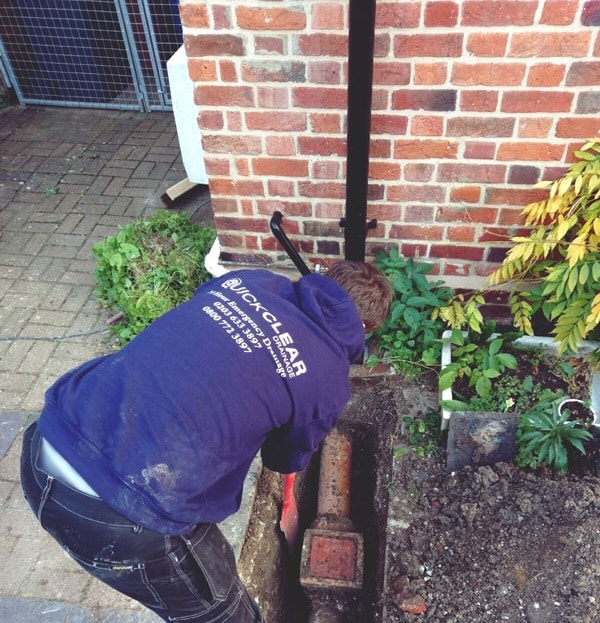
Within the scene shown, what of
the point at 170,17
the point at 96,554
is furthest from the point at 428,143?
the point at 170,17

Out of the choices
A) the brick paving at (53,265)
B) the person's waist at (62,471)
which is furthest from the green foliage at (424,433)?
the person's waist at (62,471)

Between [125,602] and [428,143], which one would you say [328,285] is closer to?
[428,143]

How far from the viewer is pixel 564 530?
7.18 ft

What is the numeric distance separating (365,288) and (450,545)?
41.8 inches

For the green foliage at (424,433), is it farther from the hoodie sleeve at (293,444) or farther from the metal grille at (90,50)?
the metal grille at (90,50)

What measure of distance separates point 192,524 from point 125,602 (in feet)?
2.82

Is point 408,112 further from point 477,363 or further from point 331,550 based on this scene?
point 331,550

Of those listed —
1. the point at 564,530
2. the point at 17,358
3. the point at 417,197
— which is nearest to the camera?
the point at 564,530

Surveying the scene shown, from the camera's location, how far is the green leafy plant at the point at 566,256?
7.36 ft

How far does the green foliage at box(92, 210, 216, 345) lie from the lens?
330 centimetres

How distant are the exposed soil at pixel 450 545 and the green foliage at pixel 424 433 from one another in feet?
0.09

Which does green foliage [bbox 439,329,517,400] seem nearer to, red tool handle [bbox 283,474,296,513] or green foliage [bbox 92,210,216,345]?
red tool handle [bbox 283,474,296,513]

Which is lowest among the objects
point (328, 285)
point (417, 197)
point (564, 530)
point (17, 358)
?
point (17, 358)

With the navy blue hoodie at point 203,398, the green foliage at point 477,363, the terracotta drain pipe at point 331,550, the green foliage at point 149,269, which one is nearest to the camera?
the navy blue hoodie at point 203,398
